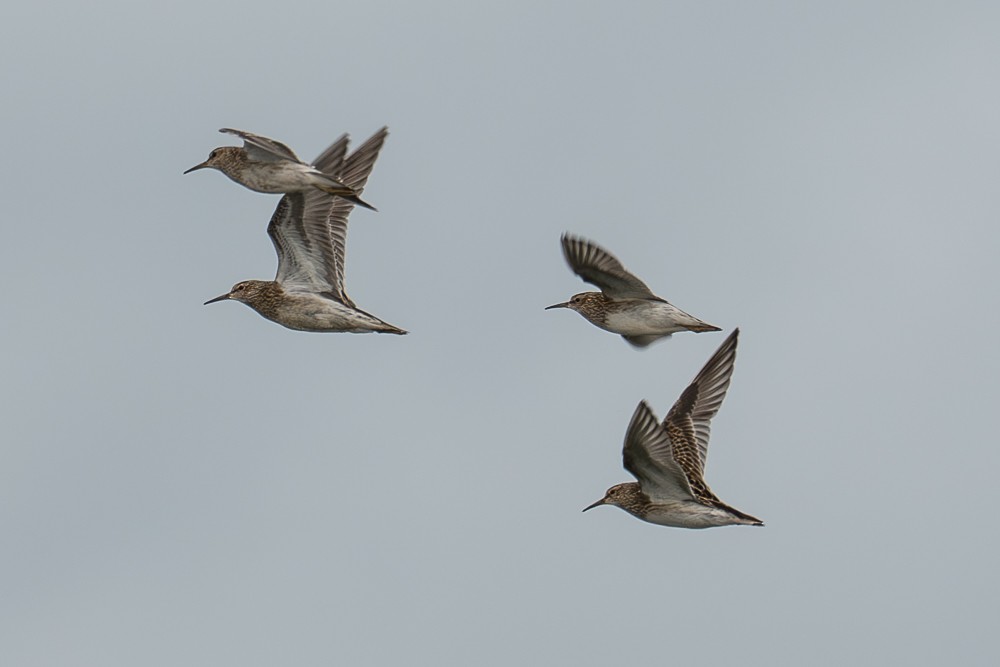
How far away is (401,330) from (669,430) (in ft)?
10.8

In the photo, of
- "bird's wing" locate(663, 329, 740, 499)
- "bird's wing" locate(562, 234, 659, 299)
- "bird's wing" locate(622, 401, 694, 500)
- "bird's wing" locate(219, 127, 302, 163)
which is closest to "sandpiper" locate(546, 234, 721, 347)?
"bird's wing" locate(562, 234, 659, 299)

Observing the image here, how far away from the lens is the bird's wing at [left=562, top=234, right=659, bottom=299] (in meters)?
→ 22.2

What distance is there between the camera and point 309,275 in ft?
76.1

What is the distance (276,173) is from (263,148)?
1322 mm

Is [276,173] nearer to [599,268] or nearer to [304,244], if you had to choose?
[304,244]

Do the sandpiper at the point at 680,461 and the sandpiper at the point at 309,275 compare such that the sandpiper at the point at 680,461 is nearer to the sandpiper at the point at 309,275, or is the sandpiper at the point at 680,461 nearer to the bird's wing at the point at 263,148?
the sandpiper at the point at 309,275

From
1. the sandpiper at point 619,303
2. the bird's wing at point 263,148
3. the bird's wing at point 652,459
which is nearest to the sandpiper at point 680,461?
the bird's wing at point 652,459

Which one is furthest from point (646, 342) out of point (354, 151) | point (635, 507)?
point (354, 151)

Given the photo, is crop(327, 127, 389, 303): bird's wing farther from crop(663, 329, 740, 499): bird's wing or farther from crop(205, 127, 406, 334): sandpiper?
crop(663, 329, 740, 499): bird's wing

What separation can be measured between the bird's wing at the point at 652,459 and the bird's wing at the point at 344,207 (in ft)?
14.6

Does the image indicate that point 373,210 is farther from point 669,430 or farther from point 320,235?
point 669,430

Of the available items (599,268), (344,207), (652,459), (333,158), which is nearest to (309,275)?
(344,207)

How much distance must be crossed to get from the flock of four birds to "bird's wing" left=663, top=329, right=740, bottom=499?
12mm

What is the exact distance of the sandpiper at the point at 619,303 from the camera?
73.3 feet
